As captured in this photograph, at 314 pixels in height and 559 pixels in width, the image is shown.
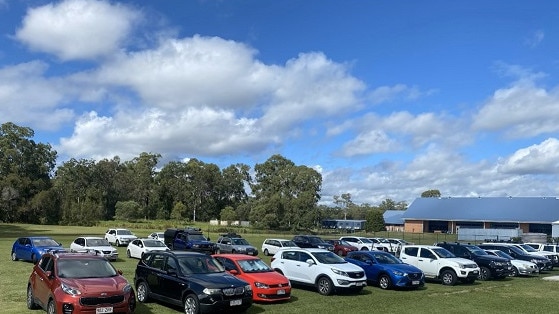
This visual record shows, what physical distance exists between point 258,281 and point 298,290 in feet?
11.5

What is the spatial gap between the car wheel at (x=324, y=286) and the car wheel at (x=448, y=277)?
701 centimetres

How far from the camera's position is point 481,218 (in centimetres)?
8888

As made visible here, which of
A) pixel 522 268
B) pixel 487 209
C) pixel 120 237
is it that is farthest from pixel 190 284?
pixel 487 209

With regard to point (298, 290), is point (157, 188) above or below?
above

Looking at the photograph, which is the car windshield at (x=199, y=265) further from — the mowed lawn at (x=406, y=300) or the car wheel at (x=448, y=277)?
the car wheel at (x=448, y=277)

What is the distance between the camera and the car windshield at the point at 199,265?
13.6 metres

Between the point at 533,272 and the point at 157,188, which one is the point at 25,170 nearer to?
the point at 157,188

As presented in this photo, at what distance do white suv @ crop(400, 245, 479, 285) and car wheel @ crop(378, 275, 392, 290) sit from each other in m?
3.67

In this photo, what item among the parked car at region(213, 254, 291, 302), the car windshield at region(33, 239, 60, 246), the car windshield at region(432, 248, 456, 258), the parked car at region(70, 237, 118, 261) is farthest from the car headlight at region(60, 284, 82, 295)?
the parked car at region(70, 237, 118, 261)

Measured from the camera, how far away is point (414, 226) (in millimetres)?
98750

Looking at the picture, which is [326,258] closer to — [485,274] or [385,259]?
[385,259]

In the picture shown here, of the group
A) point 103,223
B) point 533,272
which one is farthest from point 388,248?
point 103,223

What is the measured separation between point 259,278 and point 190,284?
9.78ft

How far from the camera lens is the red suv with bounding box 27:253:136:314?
10930mm
